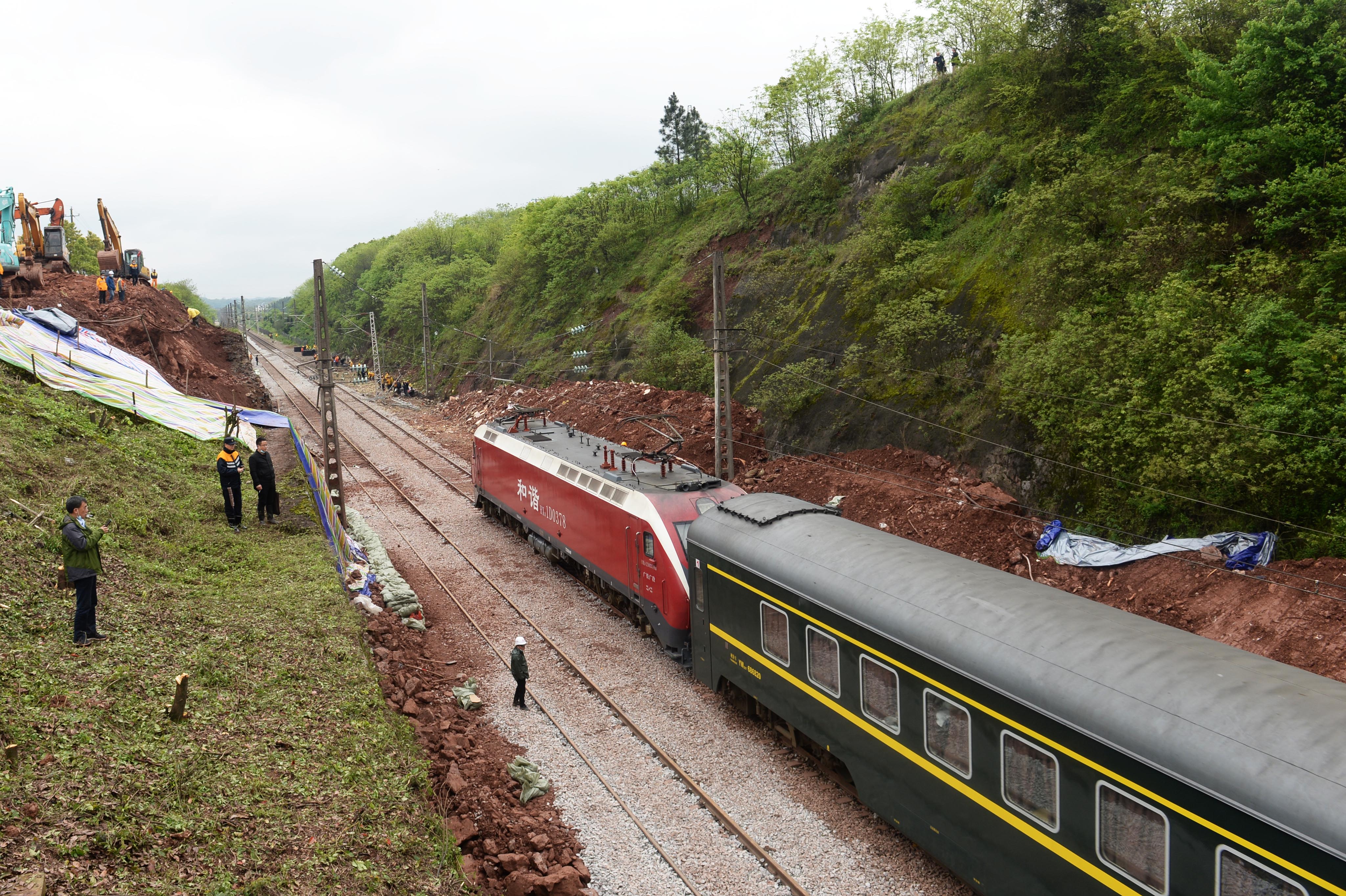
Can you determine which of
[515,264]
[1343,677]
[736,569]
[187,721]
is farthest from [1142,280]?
[515,264]

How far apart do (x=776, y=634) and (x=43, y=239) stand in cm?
4510

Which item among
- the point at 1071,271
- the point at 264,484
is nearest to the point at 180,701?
the point at 264,484

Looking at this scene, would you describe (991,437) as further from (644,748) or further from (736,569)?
(644,748)

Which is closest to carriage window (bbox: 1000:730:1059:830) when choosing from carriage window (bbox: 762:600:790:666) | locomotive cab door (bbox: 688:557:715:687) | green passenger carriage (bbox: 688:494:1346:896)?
green passenger carriage (bbox: 688:494:1346:896)

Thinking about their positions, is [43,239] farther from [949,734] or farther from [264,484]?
[949,734]

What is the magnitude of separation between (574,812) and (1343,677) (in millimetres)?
10700

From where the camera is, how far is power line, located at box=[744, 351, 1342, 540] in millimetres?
12977

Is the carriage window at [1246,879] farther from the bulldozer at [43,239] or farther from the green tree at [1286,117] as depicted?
the bulldozer at [43,239]

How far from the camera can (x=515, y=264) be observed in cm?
6362

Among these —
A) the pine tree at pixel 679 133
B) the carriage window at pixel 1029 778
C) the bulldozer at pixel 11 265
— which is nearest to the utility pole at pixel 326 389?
the carriage window at pixel 1029 778

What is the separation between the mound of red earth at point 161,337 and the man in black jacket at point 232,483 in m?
16.0

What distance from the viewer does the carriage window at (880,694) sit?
8.85 meters

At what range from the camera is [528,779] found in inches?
443

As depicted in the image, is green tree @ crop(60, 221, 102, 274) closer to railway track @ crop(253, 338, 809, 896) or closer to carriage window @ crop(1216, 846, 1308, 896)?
railway track @ crop(253, 338, 809, 896)
